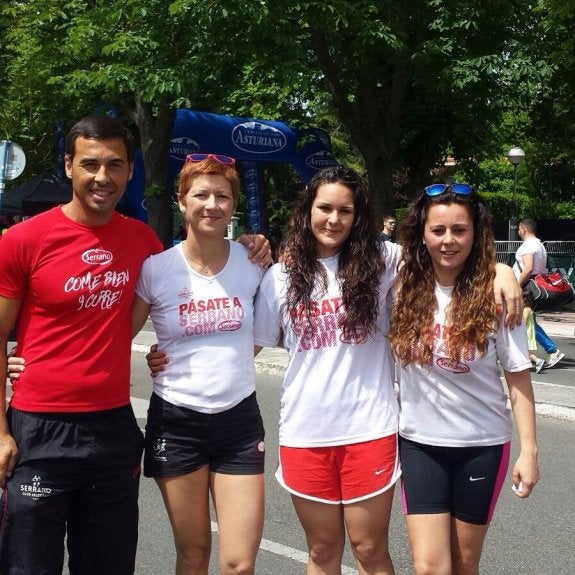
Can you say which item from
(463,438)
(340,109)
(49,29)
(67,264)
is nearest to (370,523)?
(463,438)

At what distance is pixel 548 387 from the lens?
9.06 metres

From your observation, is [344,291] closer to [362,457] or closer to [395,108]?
[362,457]

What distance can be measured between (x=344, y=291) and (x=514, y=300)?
596 mm

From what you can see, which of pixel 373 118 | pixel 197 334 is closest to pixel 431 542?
pixel 197 334

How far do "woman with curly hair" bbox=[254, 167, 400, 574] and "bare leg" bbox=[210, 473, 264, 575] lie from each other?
165mm

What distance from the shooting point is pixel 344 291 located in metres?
3.09

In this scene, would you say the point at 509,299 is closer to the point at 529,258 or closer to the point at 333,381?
the point at 333,381

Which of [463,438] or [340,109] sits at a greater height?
[340,109]

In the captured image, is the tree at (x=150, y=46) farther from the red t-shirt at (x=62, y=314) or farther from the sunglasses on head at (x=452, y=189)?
the red t-shirt at (x=62, y=314)

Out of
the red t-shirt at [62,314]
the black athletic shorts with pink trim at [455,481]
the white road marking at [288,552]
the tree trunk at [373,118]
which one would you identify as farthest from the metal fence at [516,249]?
the red t-shirt at [62,314]

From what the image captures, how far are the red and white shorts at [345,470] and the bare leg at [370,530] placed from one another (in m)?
0.03

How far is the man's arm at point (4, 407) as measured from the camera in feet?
9.12

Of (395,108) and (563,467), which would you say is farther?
(395,108)

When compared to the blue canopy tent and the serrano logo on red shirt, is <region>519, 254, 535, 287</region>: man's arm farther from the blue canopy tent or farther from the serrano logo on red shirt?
the serrano logo on red shirt
